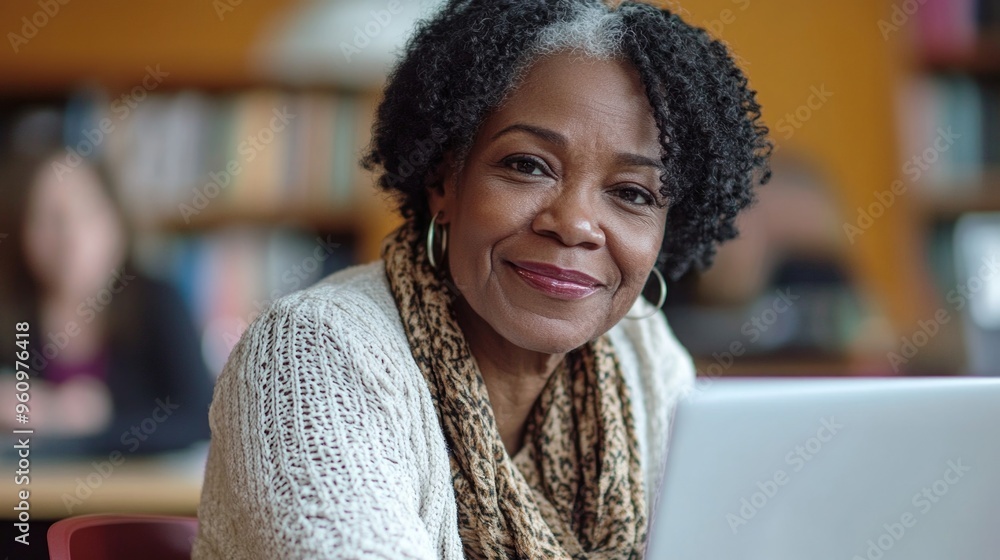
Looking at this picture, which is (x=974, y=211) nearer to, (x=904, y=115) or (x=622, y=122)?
(x=904, y=115)

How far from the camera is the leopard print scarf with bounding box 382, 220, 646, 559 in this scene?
116 centimetres

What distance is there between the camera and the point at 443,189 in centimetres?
131

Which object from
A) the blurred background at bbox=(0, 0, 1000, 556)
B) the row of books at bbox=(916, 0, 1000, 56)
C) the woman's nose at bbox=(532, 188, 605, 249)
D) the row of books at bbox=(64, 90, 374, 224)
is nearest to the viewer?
the woman's nose at bbox=(532, 188, 605, 249)

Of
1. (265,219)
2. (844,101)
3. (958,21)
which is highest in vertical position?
(958,21)

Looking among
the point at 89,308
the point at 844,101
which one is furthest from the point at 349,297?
the point at 844,101

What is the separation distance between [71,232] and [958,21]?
264 cm

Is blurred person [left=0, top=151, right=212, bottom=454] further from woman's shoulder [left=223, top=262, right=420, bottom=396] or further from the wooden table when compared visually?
woman's shoulder [left=223, top=262, right=420, bottom=396]

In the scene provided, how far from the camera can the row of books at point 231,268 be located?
2.85m

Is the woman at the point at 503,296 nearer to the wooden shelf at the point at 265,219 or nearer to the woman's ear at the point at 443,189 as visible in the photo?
the woman's ear at the point at 443,189

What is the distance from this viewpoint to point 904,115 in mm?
2963

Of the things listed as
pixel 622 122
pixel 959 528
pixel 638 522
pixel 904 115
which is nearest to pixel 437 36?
pixel 622 122

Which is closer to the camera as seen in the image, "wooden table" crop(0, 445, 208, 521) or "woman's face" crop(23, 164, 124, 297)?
"wooden table" crop(0, 445, 208, 521)

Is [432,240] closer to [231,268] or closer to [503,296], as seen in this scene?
[503,296]

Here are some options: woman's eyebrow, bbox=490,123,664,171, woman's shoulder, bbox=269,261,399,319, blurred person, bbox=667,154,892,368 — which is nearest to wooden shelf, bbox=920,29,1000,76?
blurred person, bbox=667,154,892,368
